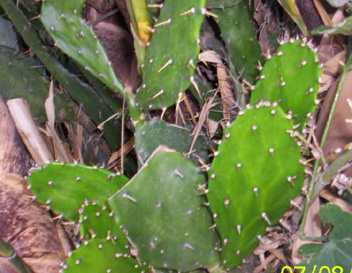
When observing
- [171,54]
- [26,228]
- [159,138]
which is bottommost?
[26,228]

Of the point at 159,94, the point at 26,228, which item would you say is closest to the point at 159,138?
the point at 159,94

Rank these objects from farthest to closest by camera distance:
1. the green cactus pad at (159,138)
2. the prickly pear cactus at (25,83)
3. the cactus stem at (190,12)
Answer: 1. the prickly pear cactus at (25,83)
2. the green cactus pad at (159,138)
3. the cactus stem at (190,12)

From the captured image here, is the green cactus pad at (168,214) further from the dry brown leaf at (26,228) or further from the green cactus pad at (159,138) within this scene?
the dry brown leaf at (26,228)

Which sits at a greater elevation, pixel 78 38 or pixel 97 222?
pixel 78 38

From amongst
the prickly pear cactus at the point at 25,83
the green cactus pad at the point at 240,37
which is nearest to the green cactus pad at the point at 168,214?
the green cactus pad at the point at 240,37

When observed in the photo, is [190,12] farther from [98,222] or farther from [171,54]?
[98,222]

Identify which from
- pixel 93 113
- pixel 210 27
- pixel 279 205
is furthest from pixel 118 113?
pixel 279 205

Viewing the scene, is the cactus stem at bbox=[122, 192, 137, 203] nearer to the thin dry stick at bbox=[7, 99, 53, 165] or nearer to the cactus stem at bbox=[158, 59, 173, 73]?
the cactus stem at bbox=[158, 59, 173, 73]

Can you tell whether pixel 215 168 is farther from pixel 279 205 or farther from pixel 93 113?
pixel 93 113
